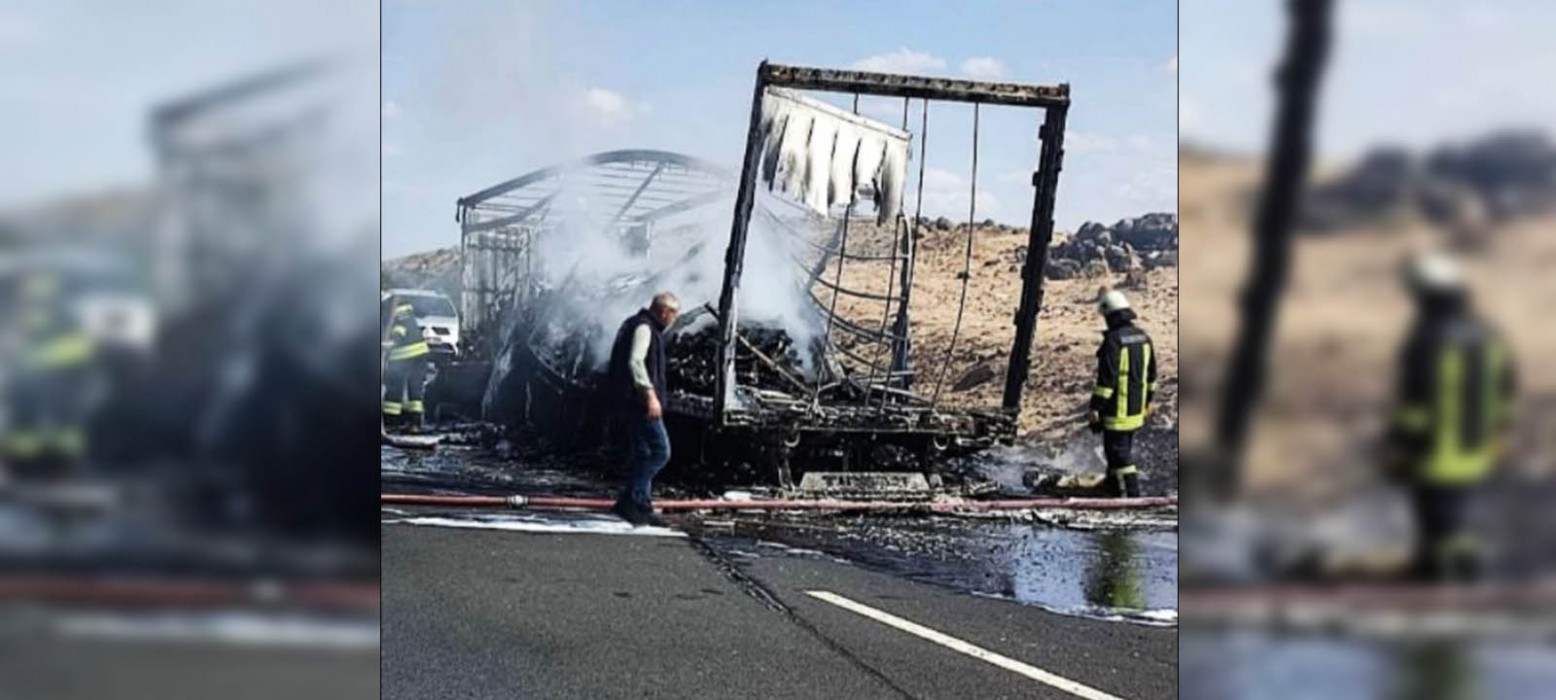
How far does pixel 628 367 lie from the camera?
2.49 metres

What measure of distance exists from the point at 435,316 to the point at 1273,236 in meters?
1.57

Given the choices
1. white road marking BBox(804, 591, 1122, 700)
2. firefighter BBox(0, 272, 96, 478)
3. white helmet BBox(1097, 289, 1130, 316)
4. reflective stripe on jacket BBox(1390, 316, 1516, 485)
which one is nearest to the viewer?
reflective stripe on jacket BBox(1390, 316, 1516, 485)

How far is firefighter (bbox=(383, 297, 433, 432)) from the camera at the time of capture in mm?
2373

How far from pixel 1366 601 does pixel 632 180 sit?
4.95ft

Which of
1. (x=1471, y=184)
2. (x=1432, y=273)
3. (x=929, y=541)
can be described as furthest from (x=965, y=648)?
(x=1471, y=184)

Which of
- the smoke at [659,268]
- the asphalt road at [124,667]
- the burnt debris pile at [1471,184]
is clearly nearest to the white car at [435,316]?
the smoke at [659,268]

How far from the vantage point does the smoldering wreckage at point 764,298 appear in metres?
2.41

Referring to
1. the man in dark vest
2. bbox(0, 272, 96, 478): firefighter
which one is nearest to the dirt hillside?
the man in dark vest

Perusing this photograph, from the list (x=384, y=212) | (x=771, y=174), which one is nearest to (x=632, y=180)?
(x=771, y=174)

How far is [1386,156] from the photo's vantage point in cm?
166

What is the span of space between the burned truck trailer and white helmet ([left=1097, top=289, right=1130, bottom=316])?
131mm

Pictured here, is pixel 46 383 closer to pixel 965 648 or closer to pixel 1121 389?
pixel 965 648

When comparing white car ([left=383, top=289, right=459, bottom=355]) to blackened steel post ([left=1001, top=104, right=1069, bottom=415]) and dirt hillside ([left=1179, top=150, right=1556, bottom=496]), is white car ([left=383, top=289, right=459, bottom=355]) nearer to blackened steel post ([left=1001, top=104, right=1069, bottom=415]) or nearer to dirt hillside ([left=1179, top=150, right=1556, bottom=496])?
blackened steel post ([left=1001, top=104, right=1069, bottom=415])

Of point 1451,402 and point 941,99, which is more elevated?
point 941,99
